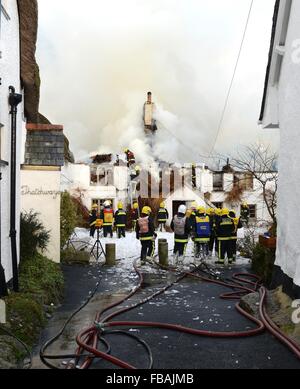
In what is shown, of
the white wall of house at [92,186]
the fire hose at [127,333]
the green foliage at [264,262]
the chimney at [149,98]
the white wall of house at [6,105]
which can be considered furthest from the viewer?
the chimney at [149,98]

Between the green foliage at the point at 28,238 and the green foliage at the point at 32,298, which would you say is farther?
the green foliage at the point at 28,238

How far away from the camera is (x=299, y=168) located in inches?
235

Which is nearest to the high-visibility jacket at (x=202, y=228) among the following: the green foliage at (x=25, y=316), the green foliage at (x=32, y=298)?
the green foliage at (x=32, y=298)

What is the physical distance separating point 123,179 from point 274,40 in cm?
2388

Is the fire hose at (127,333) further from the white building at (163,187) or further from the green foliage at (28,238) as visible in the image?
the white building at (163,187)

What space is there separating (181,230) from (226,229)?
53.4 inches

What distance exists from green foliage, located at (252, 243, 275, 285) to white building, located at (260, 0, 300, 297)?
43.2 inches

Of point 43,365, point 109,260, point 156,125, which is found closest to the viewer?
point 43,365

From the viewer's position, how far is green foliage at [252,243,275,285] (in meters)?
9.52

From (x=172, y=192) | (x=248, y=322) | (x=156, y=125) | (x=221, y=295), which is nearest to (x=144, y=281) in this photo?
(x=221, y=295)

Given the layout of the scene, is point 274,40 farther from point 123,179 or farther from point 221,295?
point 123,179

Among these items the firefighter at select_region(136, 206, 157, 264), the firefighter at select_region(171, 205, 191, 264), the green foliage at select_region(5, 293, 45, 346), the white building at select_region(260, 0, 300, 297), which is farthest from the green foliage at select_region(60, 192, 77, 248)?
the white building at select_region(260, 0, 300, 297)

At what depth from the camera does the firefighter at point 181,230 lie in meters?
13.0

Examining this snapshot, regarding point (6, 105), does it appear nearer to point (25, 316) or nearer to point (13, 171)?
point (13, 171)
